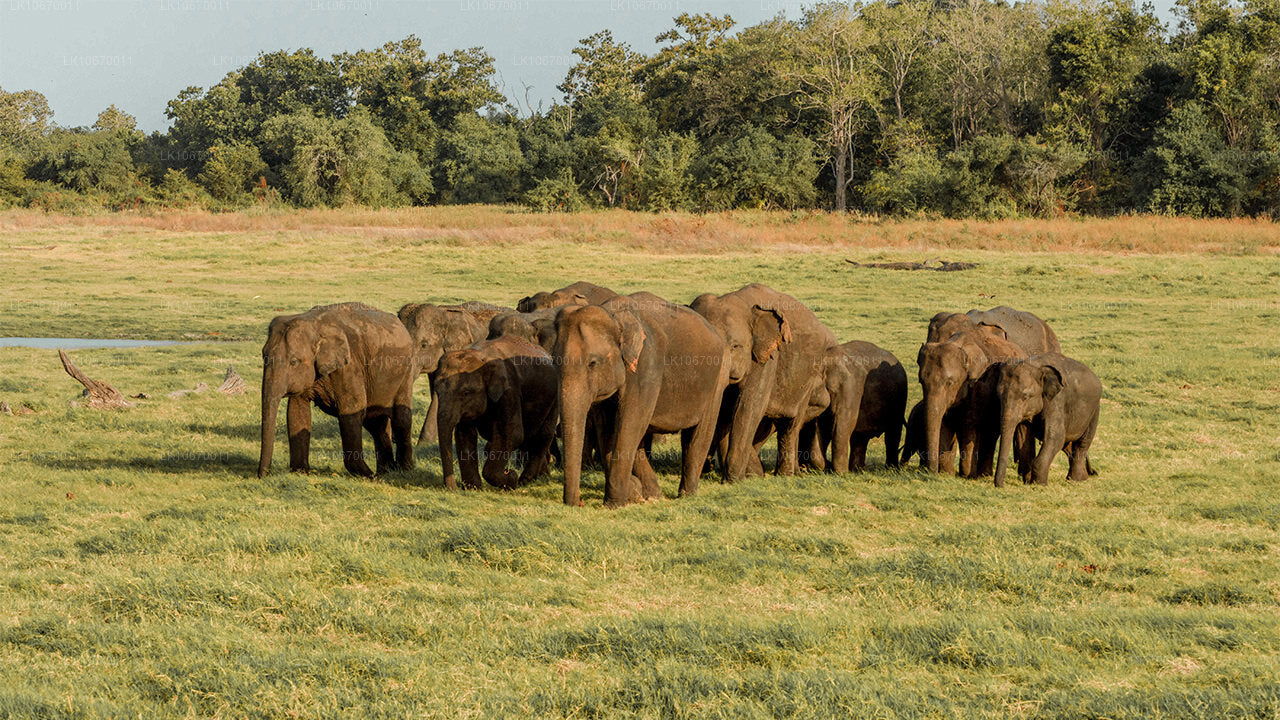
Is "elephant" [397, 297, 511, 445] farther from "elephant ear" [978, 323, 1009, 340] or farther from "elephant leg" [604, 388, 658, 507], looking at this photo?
"elephant ear" [978, 323, 1009, 340]

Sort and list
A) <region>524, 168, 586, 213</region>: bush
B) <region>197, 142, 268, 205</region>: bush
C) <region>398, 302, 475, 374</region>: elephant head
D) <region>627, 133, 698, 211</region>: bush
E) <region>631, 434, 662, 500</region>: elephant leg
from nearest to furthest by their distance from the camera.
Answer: <region>631, 434, 662, 500</region>: elephant leg → <region>398, 302, 475, 374</region>: elephant head → <region>627, 133, 698, 211</region>: bush → <region>524, 168, 586, 213</region>: bush → <region>197, 142, 268, 205</region>: bush

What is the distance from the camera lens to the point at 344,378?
504 inches

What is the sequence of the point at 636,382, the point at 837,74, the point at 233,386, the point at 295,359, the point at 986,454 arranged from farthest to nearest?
the point at 837,74 → the point at 233,386 → the point at 986,454 → the point at 295,359 → the point at 636,382

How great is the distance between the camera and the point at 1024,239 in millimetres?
44719

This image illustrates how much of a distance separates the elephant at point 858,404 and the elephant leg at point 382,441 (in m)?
4.61

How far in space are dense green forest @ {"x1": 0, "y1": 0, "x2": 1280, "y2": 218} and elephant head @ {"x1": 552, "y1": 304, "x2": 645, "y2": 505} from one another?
46859 millimetres

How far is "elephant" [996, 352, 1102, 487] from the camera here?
42.4 ft

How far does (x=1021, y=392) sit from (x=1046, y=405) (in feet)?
1.17

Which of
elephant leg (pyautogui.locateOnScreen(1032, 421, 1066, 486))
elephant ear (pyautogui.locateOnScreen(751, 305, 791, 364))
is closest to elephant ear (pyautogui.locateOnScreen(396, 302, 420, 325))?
elephant ear (pyautogui.locateOnScreen(751, 305, 791, 364))

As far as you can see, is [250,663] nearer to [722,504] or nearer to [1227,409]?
[722,504]

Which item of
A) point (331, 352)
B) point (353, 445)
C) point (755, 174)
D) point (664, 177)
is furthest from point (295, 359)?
point (755, 174)

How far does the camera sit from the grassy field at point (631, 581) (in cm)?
668

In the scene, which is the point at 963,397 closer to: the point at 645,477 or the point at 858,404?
the point at 858,404

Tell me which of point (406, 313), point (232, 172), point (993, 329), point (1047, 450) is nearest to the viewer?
→ point (1047, 450)
